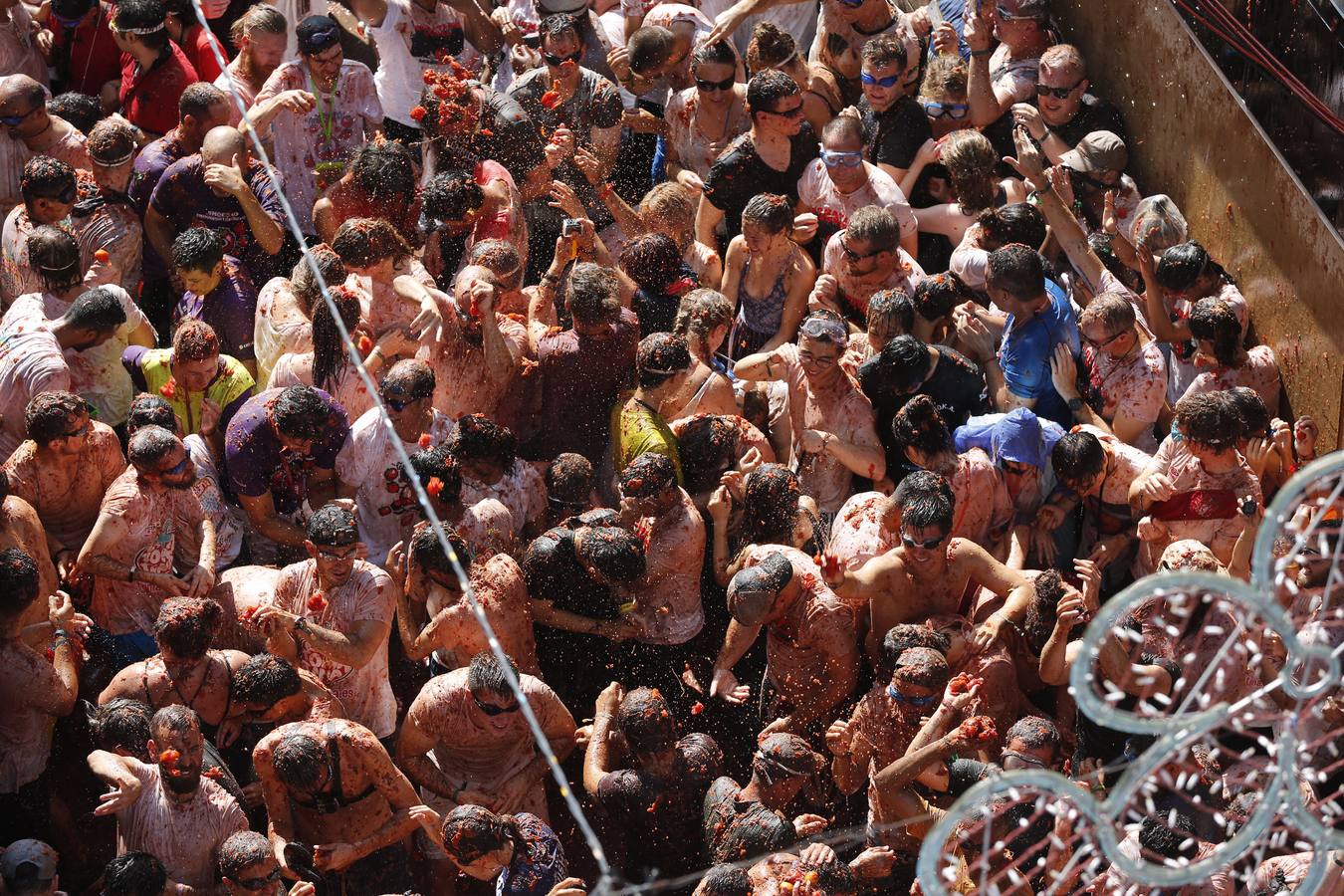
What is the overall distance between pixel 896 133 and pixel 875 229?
1193mm

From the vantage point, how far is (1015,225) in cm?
799

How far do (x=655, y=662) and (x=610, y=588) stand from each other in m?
0.39

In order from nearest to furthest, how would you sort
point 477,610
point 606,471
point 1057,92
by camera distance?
point 477,610
point 606,471
point 1057,92

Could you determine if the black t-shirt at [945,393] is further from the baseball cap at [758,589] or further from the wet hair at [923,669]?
the wet hair at [923,669]

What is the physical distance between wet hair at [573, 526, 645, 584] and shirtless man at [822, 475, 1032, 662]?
27.6 inches

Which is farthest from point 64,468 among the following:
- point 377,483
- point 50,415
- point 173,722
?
point 173,722

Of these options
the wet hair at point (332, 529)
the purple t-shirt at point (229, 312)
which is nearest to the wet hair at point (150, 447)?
the wet hair at point (332, 529)

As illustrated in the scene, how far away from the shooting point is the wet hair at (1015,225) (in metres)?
7.99

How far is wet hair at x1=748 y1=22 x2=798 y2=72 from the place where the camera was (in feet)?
29.3

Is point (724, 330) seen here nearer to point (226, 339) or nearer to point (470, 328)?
point (470, 328)

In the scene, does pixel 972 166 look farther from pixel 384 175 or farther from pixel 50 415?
pixel 50 415

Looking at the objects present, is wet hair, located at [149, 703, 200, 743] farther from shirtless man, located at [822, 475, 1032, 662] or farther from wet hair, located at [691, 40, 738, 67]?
wet hair, located at [691, 40, 738, 67]

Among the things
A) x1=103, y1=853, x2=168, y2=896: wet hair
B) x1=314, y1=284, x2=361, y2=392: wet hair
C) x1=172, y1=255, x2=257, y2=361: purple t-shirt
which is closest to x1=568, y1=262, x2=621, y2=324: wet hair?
x1=314, y1=284, x2=361, y2=392: wet hair

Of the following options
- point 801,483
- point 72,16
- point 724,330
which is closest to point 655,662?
point 801,483
